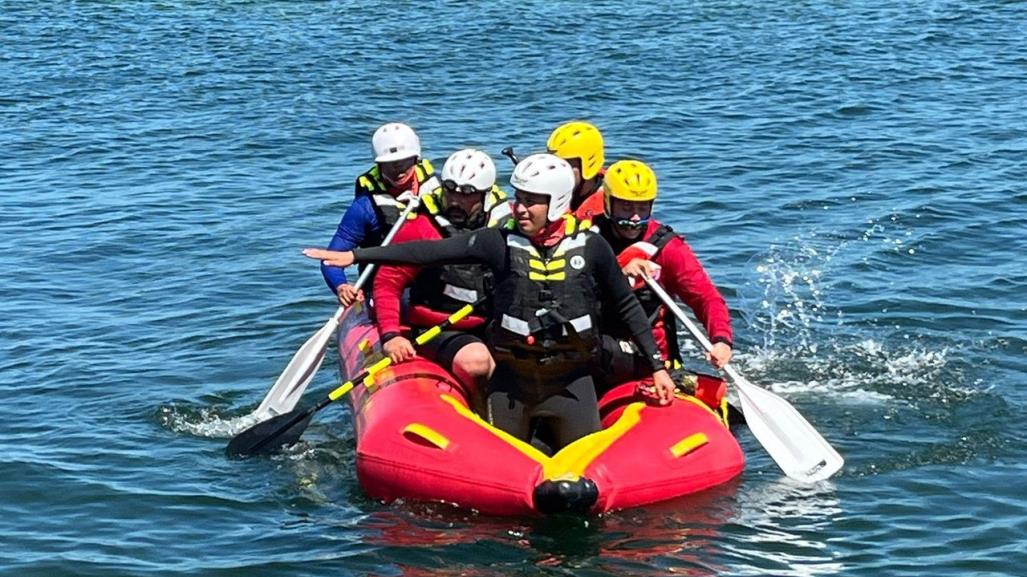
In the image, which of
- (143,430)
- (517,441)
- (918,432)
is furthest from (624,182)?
(143,430)

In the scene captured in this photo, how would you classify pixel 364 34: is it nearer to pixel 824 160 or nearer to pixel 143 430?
→ pixel 824 160

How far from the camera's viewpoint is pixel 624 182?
9047 millimetres

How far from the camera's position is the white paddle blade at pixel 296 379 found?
10547 mm

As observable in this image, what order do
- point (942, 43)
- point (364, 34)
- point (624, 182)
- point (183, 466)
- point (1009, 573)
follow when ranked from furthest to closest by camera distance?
point (364, 34), point (942, 43), point (183, 466), point (624, 182), point (1009, 573)

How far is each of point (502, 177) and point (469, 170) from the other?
8189 mm

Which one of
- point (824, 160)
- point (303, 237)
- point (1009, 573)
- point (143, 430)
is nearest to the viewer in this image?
point (1009, 573)

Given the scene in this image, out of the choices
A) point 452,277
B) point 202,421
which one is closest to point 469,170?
point 452,277

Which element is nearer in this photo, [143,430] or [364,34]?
[143,430]

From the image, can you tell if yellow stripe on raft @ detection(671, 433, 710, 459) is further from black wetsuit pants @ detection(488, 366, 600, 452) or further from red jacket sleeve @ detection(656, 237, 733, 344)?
red jacket sleeve @ detection(656, 237, 733, 344)

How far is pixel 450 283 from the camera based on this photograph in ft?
31.9

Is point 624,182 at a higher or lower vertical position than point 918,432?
higher

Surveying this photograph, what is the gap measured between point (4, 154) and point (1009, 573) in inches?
555

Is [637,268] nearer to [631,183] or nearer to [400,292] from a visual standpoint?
[631,183]

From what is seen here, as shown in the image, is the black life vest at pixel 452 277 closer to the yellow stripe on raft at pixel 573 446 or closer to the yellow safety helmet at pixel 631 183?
the yellow safety helmet at pixel 631 183
